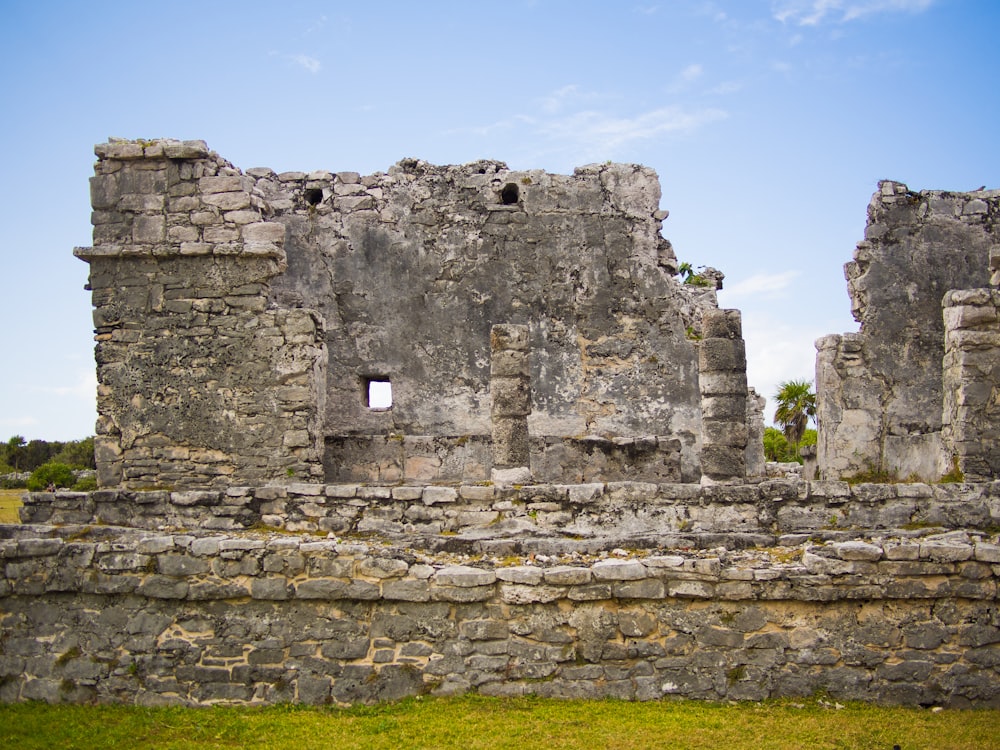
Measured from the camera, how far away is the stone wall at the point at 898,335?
13227 mm

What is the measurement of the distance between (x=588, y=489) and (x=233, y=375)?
13.5 feet

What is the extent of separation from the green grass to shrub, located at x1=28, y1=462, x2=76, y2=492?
11.3 meters

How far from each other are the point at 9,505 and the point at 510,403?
1107cm

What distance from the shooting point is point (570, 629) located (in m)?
6.30

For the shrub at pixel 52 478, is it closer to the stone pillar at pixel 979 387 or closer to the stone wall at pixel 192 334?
the stone wall at pixel 192 334

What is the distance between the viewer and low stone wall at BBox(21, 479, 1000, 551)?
744 cm

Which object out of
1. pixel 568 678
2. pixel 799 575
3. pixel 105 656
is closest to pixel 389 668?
pixel 568 678

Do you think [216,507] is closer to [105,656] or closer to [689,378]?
[105,656]

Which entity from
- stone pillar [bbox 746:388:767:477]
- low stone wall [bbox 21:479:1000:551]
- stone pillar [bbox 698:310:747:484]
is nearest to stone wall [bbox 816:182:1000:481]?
stone pillar [bbox 746:388:767:477]

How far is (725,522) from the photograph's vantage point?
7.54 m

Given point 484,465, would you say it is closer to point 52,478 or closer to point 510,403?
point 510,403

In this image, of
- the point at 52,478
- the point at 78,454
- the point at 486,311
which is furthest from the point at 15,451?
the point at 486,311

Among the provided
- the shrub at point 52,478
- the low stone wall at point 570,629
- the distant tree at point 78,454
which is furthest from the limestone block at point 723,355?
the distant tree at point 78,454

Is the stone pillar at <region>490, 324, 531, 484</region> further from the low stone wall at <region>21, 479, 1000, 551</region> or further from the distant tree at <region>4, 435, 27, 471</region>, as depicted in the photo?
the distant tree at <region>4, 435, 27, 471</region>
